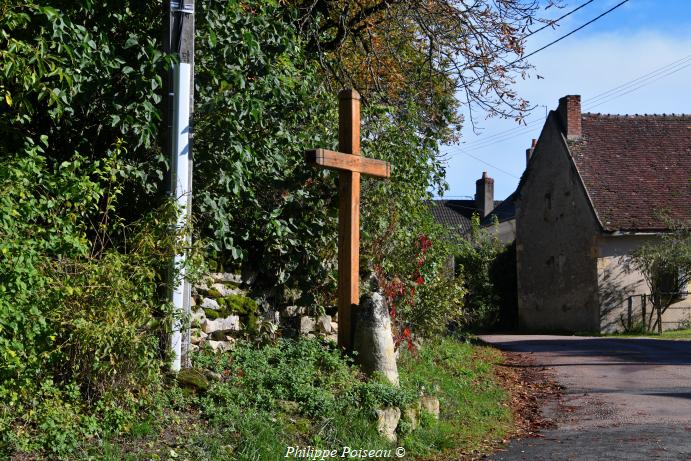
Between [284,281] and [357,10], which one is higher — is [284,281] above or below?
below

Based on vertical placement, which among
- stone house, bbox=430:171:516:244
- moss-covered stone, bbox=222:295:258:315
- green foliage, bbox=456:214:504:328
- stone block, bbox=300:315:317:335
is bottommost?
stone block, bbox=300:315:317:335

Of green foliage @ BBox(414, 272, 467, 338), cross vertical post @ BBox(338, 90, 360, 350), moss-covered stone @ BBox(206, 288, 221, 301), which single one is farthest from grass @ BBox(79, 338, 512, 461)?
green foliage @ BBox(414, 272, 467, 338)

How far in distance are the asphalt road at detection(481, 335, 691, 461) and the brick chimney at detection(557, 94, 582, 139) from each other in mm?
13826

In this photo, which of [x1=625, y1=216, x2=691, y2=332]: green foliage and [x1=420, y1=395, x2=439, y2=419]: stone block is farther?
[x1=625, y1=216, x2=691, y2=332]: green foliage

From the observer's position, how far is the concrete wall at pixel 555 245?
28.5 meters

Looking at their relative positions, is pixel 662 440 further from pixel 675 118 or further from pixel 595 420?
pixel 675 118

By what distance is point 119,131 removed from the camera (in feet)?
25.9

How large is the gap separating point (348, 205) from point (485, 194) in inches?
1764

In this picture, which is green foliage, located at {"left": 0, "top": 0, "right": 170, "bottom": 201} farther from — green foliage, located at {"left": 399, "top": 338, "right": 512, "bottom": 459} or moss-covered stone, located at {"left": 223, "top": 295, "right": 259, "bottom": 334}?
green foliage, located at {"left": 399, "top": 338, "right": 512, "bottom": 459}

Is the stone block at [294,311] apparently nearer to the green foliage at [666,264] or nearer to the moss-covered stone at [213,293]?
the moss-covered stone at [213,293]

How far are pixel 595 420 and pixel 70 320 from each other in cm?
580

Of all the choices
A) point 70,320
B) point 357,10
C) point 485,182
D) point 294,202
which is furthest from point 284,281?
point 485,182

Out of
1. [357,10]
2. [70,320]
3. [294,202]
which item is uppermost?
[357,10]

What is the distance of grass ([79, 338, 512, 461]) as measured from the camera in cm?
593
